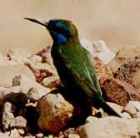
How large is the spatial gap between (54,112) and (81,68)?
406 mm

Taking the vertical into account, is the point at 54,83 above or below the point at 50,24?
below

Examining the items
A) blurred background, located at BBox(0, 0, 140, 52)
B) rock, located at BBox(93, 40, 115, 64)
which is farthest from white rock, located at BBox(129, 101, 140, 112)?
blurred background, located at BBox(0, 0, 140, 52)

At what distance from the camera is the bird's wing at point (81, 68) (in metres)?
6.50

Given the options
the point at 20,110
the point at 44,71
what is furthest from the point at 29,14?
the point at 20,110

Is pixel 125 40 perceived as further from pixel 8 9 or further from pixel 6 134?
pixel 6 134

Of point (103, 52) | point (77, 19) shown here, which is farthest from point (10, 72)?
point (77, 19)

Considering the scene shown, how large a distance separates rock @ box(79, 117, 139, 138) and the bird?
1.11ft

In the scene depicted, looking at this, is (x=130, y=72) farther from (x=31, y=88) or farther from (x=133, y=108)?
(x=31, y=88)

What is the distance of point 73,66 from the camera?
6.56m

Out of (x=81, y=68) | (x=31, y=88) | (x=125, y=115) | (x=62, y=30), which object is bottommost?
(x=125, y=115)

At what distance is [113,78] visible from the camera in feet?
23.5

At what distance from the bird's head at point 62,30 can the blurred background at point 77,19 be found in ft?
10.8

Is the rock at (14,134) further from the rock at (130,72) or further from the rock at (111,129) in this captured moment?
the rock at (130,72)

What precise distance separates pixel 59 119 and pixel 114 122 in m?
0.41
